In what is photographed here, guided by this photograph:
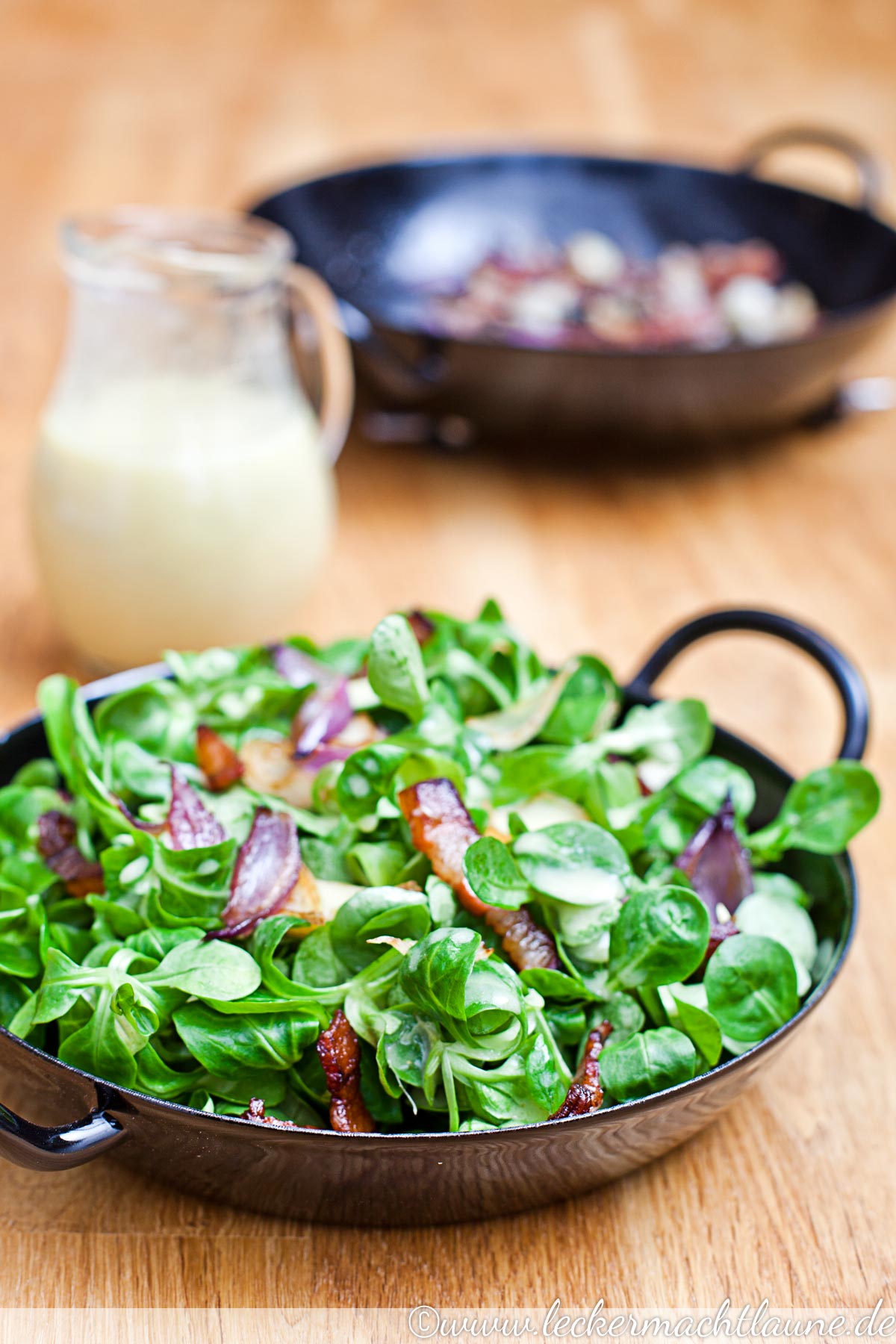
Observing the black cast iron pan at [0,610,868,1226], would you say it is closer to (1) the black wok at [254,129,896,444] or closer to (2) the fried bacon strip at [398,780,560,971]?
(2) the fried bacon strip at [398,780,560,971]

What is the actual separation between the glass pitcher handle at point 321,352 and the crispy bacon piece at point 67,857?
0.52m

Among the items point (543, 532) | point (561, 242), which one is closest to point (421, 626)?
point (543, 532)

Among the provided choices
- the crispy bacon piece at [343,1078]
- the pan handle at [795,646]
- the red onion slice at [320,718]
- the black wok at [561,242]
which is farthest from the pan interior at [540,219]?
the crispy bacon piece at [343,1078]

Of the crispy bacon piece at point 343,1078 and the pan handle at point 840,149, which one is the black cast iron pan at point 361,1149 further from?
the pan handle at point 840,149

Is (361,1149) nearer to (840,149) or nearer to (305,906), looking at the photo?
(305,906)

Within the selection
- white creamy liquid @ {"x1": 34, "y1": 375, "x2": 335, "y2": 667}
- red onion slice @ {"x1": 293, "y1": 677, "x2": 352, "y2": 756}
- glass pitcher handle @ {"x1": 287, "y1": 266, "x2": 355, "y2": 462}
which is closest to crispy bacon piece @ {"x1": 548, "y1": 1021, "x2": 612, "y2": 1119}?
red onion slice @ {"x1": 293, "y1": 677, "x2": 352, "y2": 756}

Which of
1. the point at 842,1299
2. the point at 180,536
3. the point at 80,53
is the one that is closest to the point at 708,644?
the point at 180,536

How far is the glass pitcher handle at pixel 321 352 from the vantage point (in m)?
1.15

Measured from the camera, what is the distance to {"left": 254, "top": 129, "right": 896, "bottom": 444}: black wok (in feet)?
4.36

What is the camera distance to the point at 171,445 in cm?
103

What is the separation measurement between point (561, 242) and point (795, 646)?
1.12 m

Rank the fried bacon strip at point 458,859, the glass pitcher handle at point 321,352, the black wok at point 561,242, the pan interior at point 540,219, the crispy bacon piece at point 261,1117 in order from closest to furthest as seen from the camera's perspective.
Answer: the crispy bacon piece at point 261,1117, the fried bacon strip at point 458,859, the glass pitcher handle at point 321,352, the black wok at point 561,242, the pan interior at point 540,219

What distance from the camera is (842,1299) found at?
25.8 inches

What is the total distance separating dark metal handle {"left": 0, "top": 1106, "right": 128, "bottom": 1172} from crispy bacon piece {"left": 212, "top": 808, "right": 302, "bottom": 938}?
103 mm
